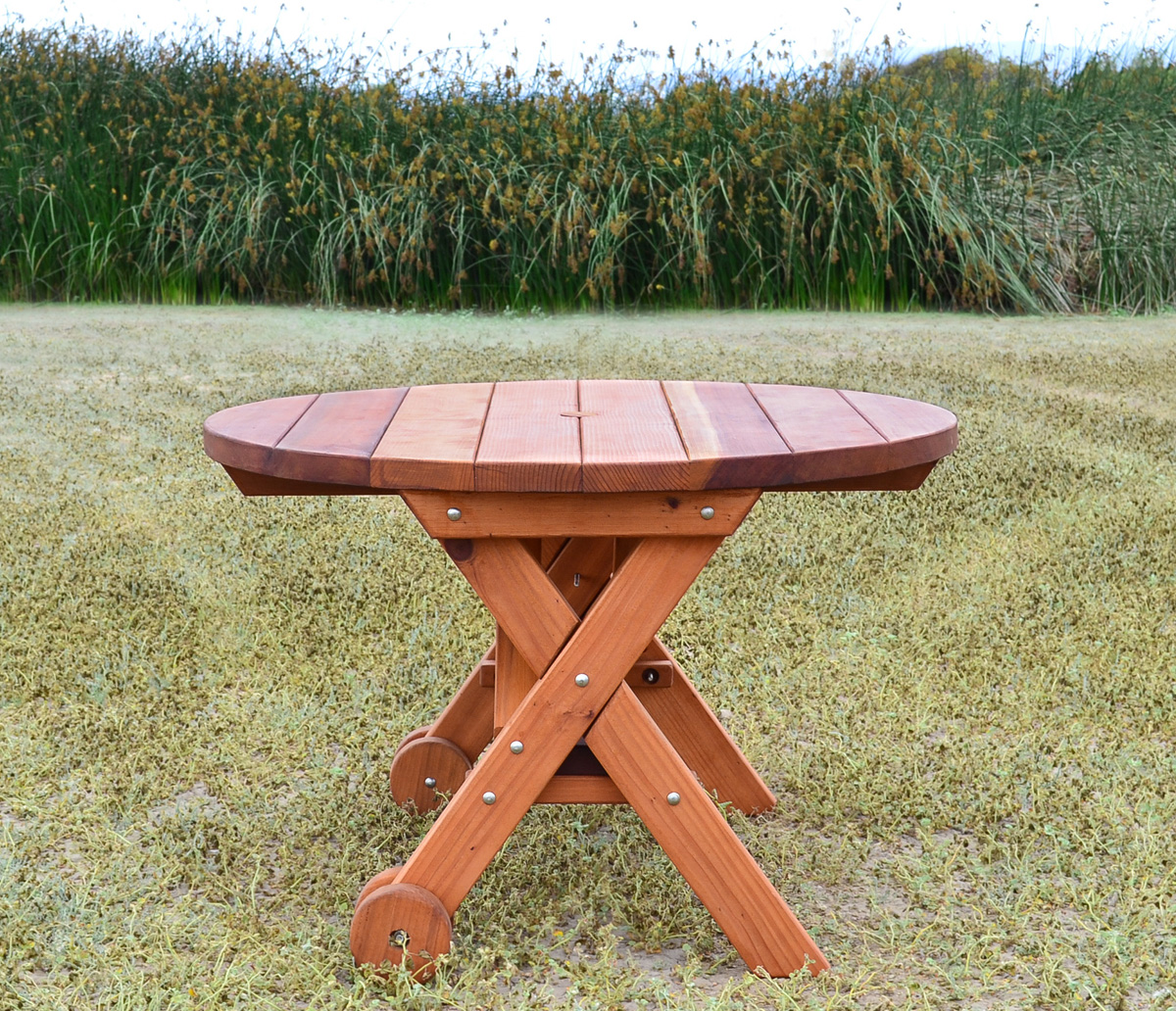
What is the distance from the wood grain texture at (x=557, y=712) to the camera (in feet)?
5.81

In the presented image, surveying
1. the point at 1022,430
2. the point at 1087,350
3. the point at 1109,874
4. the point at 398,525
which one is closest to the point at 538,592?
the point at 1109,874

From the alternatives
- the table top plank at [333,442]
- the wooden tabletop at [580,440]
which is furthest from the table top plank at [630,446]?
the table top plank at [333,442]

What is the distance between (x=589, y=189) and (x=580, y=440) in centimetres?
660

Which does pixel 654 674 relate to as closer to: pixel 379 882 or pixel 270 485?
pixel 379 882

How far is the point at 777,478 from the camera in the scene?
5.48 feet

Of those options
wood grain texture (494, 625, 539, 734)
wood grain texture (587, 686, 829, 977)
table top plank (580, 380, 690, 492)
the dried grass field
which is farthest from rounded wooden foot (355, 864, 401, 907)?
table top plank (580, 380, 690, 492)

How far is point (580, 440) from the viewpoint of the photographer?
1.78 meters

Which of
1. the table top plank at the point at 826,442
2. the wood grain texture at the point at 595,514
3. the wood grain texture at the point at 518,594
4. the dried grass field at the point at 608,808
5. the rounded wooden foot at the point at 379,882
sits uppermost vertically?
the table top plank at the point at 826,442

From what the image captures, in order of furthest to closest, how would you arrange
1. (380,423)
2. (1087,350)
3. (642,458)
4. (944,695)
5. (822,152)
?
(822,152) → (1087,350) → (944,695) → (380,423) → (642,458)

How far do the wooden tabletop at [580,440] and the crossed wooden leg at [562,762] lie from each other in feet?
0.47

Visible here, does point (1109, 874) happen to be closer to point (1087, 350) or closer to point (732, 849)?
point (732, 849)

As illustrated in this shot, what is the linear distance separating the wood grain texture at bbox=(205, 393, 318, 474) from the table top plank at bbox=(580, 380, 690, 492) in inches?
17.8

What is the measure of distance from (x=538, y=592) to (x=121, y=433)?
400cm

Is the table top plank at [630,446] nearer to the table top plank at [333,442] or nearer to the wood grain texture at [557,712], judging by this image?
the wood grain texture at [557,712]
